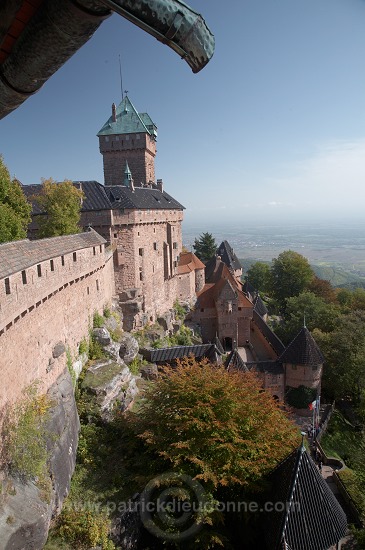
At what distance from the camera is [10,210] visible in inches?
683

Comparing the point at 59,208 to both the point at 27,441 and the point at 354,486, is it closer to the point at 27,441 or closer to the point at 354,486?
the point at 27,441

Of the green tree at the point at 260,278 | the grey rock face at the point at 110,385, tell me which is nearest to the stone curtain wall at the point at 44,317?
the grey rock face at the point at 110,385

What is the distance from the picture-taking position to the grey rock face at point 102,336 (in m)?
18.2

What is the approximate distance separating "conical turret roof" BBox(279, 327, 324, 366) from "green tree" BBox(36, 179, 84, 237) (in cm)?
1605

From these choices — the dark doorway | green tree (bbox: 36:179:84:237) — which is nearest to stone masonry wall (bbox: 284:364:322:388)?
the dark doorway

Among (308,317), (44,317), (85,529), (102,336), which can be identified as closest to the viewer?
(85,529)

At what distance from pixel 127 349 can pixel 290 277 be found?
1404 inches

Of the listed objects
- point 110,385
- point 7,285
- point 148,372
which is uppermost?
point 7,285

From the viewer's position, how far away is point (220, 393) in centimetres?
1378

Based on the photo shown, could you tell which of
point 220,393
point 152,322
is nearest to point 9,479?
point 220,393

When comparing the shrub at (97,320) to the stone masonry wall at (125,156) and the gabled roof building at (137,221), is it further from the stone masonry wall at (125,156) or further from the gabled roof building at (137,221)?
the stone masonry wall at (125,156)

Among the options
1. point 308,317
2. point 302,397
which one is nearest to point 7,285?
point 302,397

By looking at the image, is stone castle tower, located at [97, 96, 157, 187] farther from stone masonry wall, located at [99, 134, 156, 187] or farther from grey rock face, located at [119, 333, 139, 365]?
grey rock face, located at [119, 333, 139, 365]

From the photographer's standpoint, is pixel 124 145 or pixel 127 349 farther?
pixel 124 145
